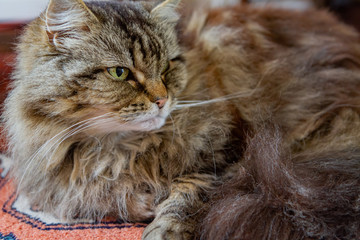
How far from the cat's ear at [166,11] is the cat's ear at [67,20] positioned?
0.24 metres

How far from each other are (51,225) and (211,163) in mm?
569

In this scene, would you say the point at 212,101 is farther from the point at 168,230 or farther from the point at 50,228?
the point at 50,228

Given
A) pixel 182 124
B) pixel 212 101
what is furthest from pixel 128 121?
pixel 212 101

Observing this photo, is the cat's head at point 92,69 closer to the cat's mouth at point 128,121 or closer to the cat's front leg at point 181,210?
the cat's mouth at point 128,121

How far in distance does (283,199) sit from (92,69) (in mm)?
662

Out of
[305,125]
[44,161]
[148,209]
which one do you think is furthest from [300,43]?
[44,161]

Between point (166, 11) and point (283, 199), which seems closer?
point (283, 199)

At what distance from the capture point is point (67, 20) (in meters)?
1.04

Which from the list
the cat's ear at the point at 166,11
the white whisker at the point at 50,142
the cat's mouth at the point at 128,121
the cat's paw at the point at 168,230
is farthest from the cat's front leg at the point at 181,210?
the cat's ear at the point at 166,11

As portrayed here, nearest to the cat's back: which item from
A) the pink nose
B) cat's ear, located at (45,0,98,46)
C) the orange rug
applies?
the pink nose

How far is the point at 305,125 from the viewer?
4.53 feet

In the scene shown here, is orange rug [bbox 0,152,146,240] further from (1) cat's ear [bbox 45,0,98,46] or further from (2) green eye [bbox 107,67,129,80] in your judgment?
(1) cat's ear [bbox 45,0,98,46]

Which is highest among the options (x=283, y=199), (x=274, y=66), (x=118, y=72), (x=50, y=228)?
(x=118, y=72)

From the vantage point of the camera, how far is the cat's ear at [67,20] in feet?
3.31
